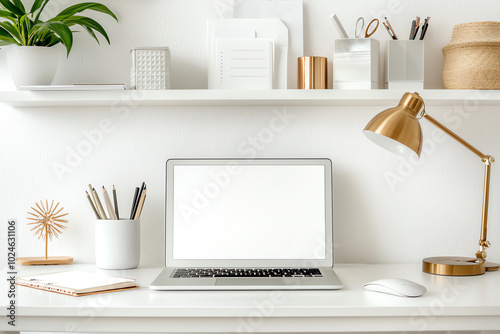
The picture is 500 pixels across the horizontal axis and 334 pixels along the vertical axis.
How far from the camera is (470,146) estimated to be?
1457mm

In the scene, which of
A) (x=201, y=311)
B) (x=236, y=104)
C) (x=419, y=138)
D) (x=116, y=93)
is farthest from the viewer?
(x=236, y=104)

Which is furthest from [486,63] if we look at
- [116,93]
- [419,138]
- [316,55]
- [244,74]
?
[116,93]

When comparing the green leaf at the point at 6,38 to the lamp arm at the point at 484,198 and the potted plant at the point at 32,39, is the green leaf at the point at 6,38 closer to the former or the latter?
the potted plant at the point at 32,39

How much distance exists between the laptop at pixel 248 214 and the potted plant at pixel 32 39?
1.38 feet

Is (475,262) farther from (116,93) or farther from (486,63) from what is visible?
(116,93)

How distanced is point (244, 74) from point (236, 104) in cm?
11

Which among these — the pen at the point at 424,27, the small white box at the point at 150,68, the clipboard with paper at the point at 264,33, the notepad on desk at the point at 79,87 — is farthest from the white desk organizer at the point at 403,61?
the notepad on desk at the point at 79,87

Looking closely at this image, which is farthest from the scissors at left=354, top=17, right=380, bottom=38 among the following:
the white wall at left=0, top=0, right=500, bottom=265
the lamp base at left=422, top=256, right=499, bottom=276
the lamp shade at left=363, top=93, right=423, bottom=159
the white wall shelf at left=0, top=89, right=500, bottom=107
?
the lamp base at left=422, top=256, right=499, bottom=276

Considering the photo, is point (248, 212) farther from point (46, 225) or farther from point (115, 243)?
point (46, 225)

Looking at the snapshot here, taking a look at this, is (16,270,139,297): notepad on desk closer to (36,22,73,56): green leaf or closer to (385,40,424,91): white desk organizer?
(36,22,73,56): green leaf

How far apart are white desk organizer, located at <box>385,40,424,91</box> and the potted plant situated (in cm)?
79

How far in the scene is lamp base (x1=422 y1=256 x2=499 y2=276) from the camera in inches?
54.1

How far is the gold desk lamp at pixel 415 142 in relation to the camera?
4.09ft

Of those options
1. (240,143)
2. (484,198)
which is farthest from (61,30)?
(484,198)
